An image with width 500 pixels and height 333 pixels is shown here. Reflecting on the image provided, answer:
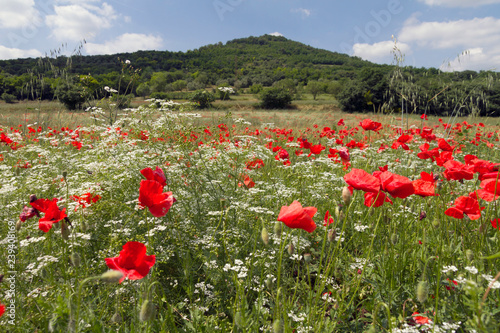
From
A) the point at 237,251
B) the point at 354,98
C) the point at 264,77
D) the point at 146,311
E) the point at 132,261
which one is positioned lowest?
the point at 237,251

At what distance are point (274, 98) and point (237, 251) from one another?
4888cm

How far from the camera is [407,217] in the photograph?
2.44 metres

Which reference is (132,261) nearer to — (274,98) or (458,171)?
(458,171)

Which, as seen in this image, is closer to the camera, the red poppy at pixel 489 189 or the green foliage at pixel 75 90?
the red poppy at pixel 489 189

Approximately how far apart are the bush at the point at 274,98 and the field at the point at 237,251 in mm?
45936

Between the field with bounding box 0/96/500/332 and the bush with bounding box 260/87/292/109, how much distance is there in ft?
151

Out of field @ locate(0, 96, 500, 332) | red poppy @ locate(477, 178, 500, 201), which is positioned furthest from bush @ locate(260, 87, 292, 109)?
red poppy @ locate(477, 178, 500, 201)

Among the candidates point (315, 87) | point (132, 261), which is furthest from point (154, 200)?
point (315, 87)

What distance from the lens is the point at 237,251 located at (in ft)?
5.95

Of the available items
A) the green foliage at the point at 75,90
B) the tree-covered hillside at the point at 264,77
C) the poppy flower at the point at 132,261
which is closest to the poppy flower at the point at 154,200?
the poppy flower at the point at 132,261

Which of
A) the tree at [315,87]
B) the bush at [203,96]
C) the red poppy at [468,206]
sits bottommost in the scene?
the red poppy at [468,206]

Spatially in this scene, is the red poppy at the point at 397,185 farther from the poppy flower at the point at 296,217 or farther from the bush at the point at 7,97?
the bush at the point at 7,97

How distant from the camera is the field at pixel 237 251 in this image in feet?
4.16

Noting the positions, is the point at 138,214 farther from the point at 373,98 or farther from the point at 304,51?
the point at 304,51
